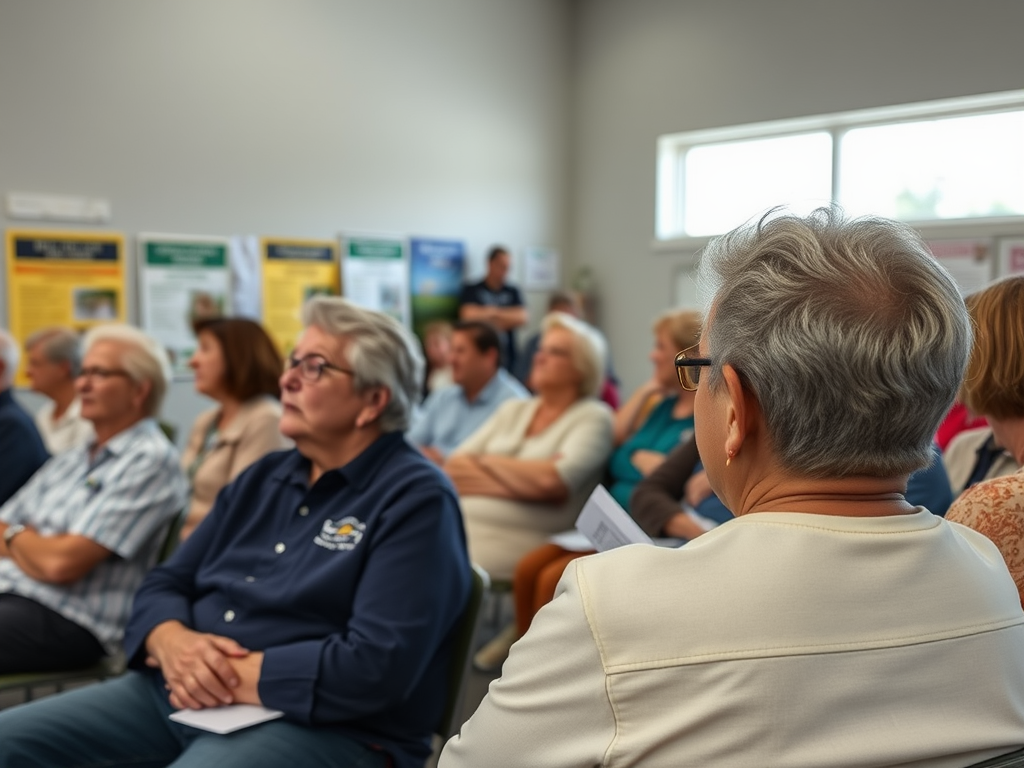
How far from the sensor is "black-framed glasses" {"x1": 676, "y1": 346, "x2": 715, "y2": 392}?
0.97 meters

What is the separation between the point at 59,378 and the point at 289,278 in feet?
7.31

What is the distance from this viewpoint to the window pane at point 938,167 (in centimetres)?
575

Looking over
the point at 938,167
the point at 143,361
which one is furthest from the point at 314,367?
the point at 938,167

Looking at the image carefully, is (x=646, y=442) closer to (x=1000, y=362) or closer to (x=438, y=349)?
(x=1000, y=362)

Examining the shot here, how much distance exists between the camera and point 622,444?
11.7 ft

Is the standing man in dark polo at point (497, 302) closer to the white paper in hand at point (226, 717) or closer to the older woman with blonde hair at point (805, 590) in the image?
the white paper in hand at point (226, 717)

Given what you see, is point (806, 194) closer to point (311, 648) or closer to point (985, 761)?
point (311, 648)

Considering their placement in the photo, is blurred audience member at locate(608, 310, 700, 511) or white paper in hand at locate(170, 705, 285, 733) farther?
blurred audience member at locate(608, 310, 700, 511)

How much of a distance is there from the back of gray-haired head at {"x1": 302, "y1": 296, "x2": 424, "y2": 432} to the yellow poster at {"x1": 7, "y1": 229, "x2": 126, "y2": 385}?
3.58 m

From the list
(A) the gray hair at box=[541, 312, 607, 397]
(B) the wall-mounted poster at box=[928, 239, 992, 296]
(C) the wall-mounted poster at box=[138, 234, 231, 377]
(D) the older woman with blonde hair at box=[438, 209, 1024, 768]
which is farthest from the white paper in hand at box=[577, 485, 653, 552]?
(B) the wall-mounted poster at box=[928, 239, 992, 296]

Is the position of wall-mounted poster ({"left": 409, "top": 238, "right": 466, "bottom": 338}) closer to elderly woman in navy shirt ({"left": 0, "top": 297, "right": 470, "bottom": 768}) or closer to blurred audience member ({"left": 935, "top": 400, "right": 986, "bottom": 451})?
blurred audience member ({"left": 935, "top": 400, "right": 986, "bottom": 451})

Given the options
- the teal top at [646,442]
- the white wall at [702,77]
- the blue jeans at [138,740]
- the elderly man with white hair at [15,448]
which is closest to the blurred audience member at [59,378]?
the elderly man with white hair at [15,448]

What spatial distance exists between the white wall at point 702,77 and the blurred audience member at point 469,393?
3.10 m

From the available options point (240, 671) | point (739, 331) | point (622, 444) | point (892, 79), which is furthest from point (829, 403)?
point (892, 79)
